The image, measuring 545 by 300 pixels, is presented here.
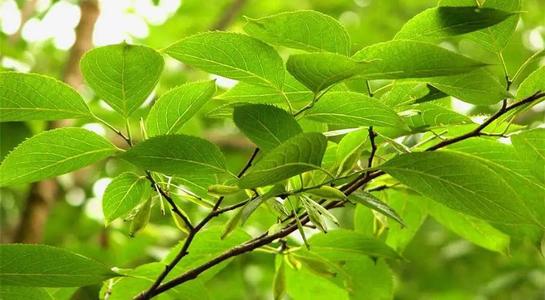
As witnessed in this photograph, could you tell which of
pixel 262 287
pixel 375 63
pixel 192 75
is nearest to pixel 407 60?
pixel 375 63

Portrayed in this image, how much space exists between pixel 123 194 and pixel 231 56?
0.50 ft

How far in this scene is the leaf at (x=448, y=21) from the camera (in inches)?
16.9

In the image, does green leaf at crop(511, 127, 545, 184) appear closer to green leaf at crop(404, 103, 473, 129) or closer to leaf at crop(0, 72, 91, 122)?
green leaf at crop(404, 103, 473, 129)

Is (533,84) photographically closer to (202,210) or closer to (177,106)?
(177,106)

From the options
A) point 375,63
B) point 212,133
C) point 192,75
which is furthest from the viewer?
point 192,75

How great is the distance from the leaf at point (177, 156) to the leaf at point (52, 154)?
0.04m

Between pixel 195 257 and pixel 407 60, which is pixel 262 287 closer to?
pixel 195 257

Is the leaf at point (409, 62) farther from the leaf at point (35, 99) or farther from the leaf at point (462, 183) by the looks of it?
the leaf at point (35, 99)

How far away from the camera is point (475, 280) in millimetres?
1969

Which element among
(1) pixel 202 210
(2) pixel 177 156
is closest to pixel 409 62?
(2) pixel 177 156

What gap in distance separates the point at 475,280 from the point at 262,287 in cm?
71

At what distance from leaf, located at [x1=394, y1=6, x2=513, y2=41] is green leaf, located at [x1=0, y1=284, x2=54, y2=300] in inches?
12.1

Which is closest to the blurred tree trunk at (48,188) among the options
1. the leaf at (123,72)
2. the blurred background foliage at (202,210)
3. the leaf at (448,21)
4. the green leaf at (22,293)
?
the blurred background foliage at (202,210)

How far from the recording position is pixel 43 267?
1.65ft
